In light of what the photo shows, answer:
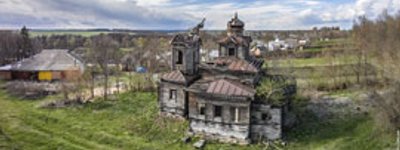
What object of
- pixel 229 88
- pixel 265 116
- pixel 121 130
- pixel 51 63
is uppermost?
pixel 51 63

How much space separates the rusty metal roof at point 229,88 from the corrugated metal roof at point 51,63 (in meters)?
29.0

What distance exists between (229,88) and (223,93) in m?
0.43

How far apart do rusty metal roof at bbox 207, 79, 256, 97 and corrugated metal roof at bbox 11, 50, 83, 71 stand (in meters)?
29.0

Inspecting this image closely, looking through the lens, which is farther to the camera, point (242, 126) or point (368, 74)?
point (368, 74)

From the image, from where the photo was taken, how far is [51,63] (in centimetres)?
5116

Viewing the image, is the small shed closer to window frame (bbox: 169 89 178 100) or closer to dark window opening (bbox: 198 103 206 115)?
window frame (bbox: 169 89 178 100)

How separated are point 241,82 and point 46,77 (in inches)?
1195

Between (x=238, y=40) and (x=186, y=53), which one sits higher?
(x=238, y=40)

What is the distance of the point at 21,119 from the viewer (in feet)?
101

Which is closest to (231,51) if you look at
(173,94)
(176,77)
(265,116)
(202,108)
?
(176,77)

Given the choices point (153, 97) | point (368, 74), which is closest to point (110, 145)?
point (153, 97)

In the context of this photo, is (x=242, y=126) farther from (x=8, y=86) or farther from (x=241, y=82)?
(x=8, y=86)

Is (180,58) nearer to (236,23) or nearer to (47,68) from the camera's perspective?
(236,23)

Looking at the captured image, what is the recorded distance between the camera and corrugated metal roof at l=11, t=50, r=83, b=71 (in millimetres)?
50531
